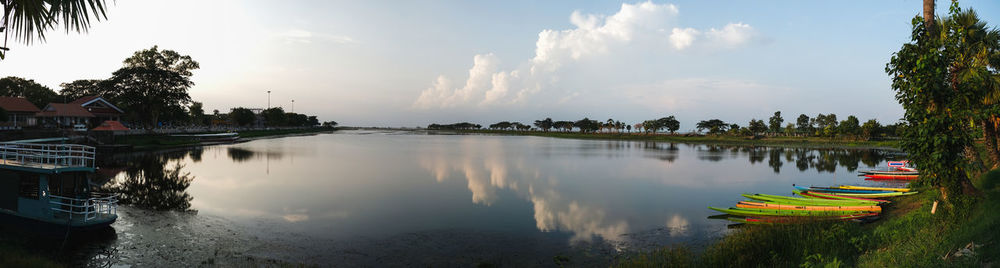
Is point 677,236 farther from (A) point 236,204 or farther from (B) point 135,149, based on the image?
(B) point 135,149

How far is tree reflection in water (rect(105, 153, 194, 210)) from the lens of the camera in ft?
63.2

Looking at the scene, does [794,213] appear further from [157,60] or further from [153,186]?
[157,60]

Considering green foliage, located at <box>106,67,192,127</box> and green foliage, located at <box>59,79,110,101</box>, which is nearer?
green foliage, located at <box>106,67,192,127</box>

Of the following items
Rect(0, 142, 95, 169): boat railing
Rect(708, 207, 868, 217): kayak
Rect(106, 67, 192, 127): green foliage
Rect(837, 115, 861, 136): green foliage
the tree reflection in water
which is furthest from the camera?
Rect(837, 115, 861, 136): green foliage

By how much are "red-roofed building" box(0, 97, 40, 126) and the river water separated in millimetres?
40661

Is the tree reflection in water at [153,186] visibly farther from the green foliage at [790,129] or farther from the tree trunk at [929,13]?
the green foliage at [790,129]

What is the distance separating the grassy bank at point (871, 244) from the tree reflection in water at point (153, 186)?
21.5 m

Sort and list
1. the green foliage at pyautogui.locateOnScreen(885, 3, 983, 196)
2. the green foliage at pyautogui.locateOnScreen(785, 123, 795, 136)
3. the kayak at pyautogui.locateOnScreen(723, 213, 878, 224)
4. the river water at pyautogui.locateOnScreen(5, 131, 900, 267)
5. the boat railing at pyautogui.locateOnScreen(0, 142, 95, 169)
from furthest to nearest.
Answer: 1. the green foliage at pyautogui.locateOnScreen(785, 123, 795, 136)
2. the kayak at pyautogui.locateOnScreen(723, 213, 878, 224)
3. the boat railing at pyautogui.locateOnScreen(0, 142, 95, 169)
4. the river water at pyautogui.locateOnScreen(5, 131, 900, 267)
5. the green foliage at pyautogui.locateOnScreen(885, 3, 983, 196)

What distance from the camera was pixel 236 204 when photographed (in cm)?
2008

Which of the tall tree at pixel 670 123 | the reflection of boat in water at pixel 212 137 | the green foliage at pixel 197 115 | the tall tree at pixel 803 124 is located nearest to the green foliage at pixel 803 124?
the tall tree at pixel 803 124

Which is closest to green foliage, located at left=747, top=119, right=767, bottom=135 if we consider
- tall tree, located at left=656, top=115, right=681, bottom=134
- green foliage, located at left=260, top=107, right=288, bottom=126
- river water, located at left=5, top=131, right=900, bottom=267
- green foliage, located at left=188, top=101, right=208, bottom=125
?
tall tree, located at left=656, top=115, right=681, bottom=134

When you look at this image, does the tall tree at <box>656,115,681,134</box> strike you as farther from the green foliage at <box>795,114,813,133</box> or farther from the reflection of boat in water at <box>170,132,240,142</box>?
the reflection of boat in water at <box>170,132,240,142</box>

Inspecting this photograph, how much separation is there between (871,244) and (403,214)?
54.1ft

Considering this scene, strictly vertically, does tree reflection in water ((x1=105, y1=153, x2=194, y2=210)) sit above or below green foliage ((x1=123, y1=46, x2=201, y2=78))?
below
